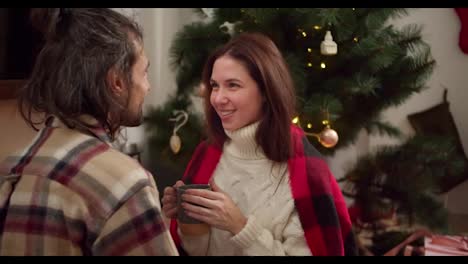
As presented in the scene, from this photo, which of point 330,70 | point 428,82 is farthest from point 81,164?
point 428,82

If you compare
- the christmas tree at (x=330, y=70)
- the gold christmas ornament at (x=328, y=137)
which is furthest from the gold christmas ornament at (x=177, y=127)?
the gold christmas ornament at (x=328, y=137)

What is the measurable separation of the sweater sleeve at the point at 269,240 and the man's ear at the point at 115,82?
26cm

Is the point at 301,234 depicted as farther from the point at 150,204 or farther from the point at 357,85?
the point at 357,85

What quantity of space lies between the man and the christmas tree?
0.27 meters

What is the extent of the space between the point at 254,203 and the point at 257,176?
0.04 meters

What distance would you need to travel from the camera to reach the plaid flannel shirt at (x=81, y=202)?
55cm

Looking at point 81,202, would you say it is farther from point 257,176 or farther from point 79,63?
point 257,176

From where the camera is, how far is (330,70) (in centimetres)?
98

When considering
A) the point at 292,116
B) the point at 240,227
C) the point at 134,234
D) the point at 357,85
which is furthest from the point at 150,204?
the point at 357,85

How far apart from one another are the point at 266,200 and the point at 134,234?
239 mm

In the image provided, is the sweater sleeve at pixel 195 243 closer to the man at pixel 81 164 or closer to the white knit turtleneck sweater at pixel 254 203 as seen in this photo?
the white knit turtleneck sweater at pixel 254 203

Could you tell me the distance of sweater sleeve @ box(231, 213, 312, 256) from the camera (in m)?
0.71

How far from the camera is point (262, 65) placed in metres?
0.71

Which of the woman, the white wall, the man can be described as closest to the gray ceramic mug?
the woman
